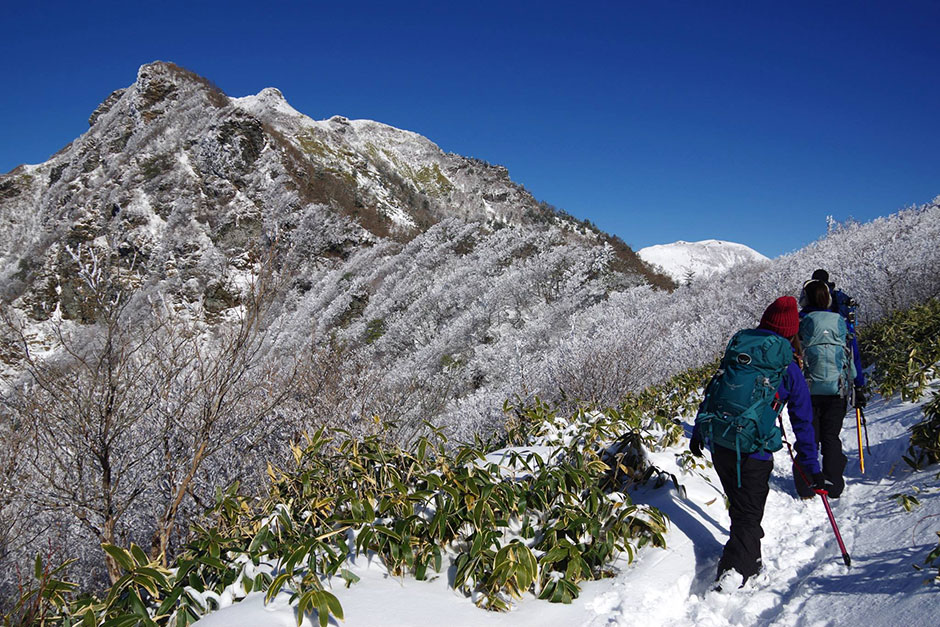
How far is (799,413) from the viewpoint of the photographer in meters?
3.05

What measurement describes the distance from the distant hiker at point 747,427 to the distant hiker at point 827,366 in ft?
3.64

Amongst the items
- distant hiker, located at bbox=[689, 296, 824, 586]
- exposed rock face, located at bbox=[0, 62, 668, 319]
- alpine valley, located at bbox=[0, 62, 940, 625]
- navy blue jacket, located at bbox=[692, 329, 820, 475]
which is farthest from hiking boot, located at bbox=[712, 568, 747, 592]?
exposed rock face, located at bbox=[0, 62, 668, 319]

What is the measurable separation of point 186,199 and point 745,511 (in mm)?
33453

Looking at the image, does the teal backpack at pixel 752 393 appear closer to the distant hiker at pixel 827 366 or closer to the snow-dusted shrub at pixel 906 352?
the distant hiker at pixel 827 366

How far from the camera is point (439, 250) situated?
77.3 ft

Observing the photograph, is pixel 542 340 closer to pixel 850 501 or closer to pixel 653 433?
pixel 653 433

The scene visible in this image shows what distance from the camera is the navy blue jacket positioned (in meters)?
2.93

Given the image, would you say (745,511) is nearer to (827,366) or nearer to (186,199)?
(827,366)

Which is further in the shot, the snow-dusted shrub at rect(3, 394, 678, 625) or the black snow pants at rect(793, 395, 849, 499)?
the black snow pants at rect(793, 395, 849, 499)

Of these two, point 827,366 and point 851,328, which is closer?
point 827,366

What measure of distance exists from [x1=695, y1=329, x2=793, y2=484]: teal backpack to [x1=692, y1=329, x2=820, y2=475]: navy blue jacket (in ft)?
0.36

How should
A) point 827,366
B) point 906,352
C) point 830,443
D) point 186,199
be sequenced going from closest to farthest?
point 830,443, point 827,366, point 906,352, point 186,199

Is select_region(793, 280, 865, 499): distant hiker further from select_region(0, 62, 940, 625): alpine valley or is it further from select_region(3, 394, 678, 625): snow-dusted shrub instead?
select_region(3, 394, 678, 625): snow-dusted shrub

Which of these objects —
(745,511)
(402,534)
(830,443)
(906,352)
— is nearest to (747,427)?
(745,511)
